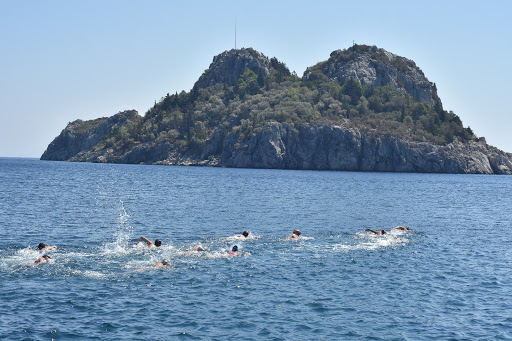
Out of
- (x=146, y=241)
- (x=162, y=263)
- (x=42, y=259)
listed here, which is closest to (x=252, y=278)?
(x=162, y=263)

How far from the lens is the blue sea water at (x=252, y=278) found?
85.5ft

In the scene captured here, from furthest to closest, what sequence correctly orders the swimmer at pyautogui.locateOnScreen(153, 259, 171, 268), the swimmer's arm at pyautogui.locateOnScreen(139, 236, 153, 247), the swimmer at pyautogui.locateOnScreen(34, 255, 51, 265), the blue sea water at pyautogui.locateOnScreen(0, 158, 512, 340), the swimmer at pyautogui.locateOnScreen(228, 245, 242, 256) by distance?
the swimmer's arm at pyautogui.locateOnScreen(139, 236, 153, 247), the swimmer at pyautogui.locateOnScreen(228, 245, 242, 256), the swimmer at pyautogui.locateOnScreen(153, 259, 171, 268), the swimmer at pyautogui.locateOnScreen(34, 255, 51, 265), the blue sea water at pyautogui.locateOnScreen(0, 158, 512, 340)

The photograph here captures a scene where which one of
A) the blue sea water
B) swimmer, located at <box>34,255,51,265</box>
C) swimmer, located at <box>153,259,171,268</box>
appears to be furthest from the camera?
swimmer, located at <box>153,259,171,268</box>

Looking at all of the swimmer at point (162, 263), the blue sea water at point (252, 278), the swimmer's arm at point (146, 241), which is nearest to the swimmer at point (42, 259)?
the blue sea water at point (252, 278)

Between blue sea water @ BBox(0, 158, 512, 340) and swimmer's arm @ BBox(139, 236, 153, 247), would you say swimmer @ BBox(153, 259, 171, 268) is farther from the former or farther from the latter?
swimmer's arm @ BBox(139, 236, 153, 247)

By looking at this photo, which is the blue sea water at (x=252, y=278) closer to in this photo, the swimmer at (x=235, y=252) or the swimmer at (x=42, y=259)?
the swimmer at (x=42, y=259)

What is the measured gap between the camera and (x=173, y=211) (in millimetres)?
70750

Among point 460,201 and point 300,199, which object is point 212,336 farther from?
point 460,201

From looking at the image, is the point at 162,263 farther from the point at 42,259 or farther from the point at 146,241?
the point at 42,259

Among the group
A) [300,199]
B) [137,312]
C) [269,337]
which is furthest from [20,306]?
[300,199]

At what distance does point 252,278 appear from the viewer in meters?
35.1

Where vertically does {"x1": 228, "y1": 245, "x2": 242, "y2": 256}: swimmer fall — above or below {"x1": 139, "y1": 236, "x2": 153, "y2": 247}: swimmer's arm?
below

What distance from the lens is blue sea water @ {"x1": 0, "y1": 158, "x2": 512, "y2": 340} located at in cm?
2606

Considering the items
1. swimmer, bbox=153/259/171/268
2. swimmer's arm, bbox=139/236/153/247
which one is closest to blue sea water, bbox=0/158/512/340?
swimmer, bbox=153/259/171/268
